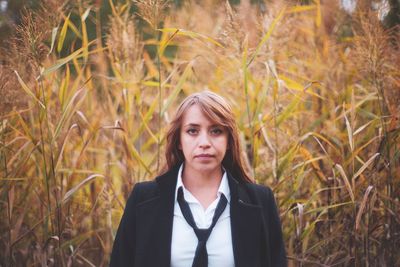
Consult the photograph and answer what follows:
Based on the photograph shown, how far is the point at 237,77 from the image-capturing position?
314 centimetres

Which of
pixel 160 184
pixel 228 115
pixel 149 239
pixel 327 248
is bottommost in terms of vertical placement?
pixel 327 248

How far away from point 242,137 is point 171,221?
1125 millimetres

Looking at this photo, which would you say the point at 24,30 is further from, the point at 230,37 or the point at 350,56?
the point at 350,56

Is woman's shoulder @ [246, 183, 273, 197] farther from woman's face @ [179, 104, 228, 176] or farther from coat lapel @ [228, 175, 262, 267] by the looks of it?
woman's face @ [179, 104, 228, 176]

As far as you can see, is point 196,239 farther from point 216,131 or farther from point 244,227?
point 216,131

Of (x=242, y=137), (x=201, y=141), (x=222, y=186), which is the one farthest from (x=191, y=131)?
(x=242, y=137)

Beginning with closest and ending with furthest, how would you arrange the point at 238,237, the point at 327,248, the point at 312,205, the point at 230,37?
A: the point at 238,237 < the point at 230,37 < the point at 327,248 < the point at 312,205

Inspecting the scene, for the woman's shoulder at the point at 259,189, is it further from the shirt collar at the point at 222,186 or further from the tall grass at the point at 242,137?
the tall grass at the point at 242,137

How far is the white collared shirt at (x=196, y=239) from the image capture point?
1.97 m

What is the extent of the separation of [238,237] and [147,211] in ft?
1.25

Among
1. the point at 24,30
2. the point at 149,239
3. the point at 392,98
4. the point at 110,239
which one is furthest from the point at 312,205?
the point at 24,30

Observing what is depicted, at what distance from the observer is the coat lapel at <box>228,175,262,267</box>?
1.98 m

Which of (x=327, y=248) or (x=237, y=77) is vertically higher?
(x=237, y=77)

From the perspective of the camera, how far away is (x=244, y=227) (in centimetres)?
202
